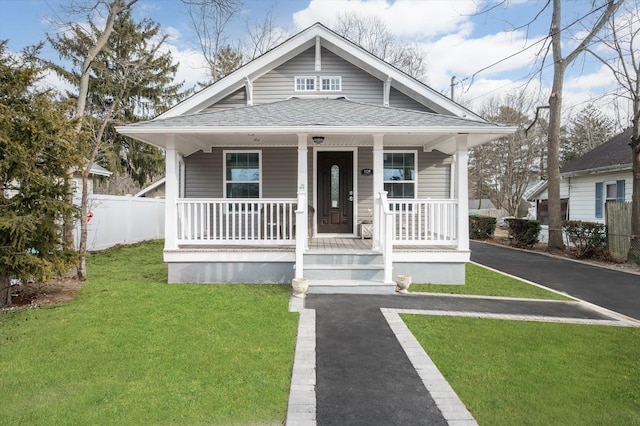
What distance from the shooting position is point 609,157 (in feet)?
50.3

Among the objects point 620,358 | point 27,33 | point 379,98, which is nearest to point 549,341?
point 620,358

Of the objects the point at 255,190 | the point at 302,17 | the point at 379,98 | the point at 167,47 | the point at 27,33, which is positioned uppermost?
the point at 302,17

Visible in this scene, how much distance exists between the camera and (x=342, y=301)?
255 inches

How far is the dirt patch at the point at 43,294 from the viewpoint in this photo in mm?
6254

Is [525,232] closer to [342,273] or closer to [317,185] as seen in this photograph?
[317,185]

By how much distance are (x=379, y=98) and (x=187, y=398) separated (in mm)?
8976

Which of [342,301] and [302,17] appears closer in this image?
[342,301]

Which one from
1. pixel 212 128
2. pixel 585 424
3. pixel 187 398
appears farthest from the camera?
pixel 212 128

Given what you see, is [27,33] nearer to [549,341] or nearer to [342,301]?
[342,301]

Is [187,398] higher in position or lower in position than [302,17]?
lower

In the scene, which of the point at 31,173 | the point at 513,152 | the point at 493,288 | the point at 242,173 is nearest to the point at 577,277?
the point at 493,288

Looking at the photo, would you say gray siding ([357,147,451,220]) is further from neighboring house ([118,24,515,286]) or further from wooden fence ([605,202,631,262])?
wooden fence ([605,202,631,262])

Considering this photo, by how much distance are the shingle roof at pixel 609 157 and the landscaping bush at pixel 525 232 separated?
3243 mm

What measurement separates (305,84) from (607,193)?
13120mm
